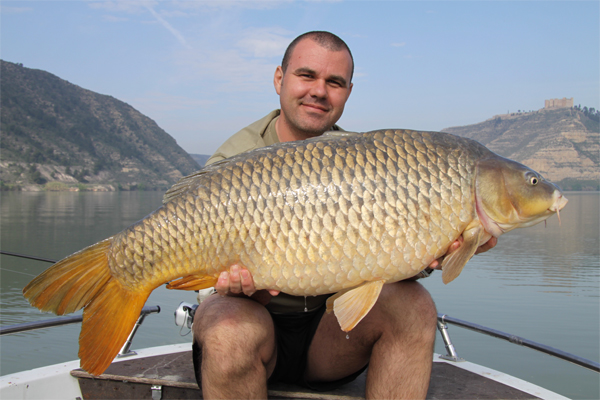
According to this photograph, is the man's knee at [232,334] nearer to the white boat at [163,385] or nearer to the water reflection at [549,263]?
the white boat at [163,385]

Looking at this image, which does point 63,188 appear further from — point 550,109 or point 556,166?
point 550,109

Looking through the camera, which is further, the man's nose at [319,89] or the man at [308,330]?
the man's nose at [319,89]

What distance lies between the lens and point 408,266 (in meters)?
1.58

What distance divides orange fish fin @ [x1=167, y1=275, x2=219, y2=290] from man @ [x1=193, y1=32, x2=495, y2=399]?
4 centimetres

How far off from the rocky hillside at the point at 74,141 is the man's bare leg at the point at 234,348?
6255 cm

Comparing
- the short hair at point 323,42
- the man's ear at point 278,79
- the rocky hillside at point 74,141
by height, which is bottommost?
the man's ear at point 278,79

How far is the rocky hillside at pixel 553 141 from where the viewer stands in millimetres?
74438

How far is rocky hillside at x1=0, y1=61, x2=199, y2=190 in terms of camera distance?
62438 millimetres

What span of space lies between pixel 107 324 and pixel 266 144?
1.18 metres

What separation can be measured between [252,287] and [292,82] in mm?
1181

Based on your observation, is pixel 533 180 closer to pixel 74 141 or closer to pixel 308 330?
pixel 308 330

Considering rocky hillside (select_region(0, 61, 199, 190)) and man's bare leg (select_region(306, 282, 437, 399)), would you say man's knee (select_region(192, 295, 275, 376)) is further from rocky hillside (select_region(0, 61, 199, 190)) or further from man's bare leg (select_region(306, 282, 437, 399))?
rocky hillside (select_region(0, 61, 199, 190))

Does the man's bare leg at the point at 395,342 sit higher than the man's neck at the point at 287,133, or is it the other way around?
the man's neck at the point at 287,133

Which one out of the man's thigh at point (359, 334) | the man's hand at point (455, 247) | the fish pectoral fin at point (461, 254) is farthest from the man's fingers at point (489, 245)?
the man's thigh at point (359, 334)
